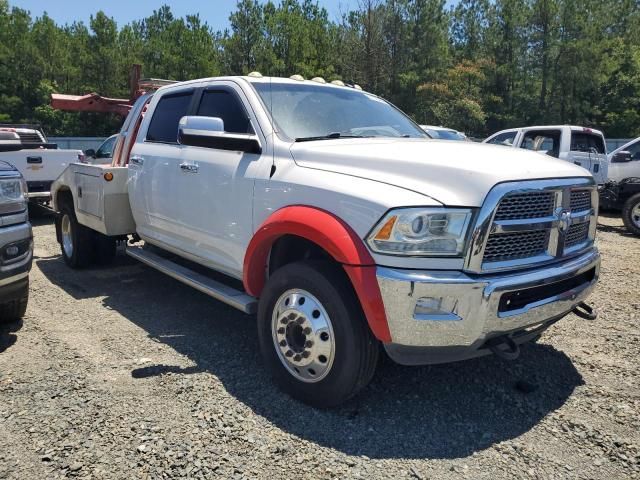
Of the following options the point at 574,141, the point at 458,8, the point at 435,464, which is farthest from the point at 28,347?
the point at 458,8

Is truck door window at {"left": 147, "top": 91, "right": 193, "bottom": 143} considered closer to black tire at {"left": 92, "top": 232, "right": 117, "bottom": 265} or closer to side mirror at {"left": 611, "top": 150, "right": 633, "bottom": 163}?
black tire at {"left": 92, "top": 232, "right": 117, "bottom": 265}

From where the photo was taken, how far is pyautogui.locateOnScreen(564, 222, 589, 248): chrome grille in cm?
331

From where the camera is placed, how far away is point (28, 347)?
4.08 m

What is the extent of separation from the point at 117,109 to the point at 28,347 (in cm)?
799

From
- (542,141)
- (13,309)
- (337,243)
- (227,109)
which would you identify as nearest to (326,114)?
(227,109)

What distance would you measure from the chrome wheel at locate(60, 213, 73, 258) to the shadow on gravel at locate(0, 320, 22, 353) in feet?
6.91

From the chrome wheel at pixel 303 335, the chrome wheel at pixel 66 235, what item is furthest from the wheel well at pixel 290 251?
the chrome wheel at pixel 66 235

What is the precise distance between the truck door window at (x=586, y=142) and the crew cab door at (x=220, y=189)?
959 centimetres

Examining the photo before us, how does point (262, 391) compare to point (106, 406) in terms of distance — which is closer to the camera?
point (106, 406)

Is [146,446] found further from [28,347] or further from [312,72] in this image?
[312,72]

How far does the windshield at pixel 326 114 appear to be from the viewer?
3.87m

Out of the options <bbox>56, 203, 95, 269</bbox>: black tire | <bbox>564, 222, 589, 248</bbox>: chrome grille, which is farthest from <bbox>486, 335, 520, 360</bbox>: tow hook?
<bbox>56, 203, 95, 269</bbox>: black tire

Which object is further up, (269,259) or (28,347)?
(269,259)

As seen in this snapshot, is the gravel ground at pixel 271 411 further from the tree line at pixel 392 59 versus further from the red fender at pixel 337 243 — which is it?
the tree line at pixel 392 59
